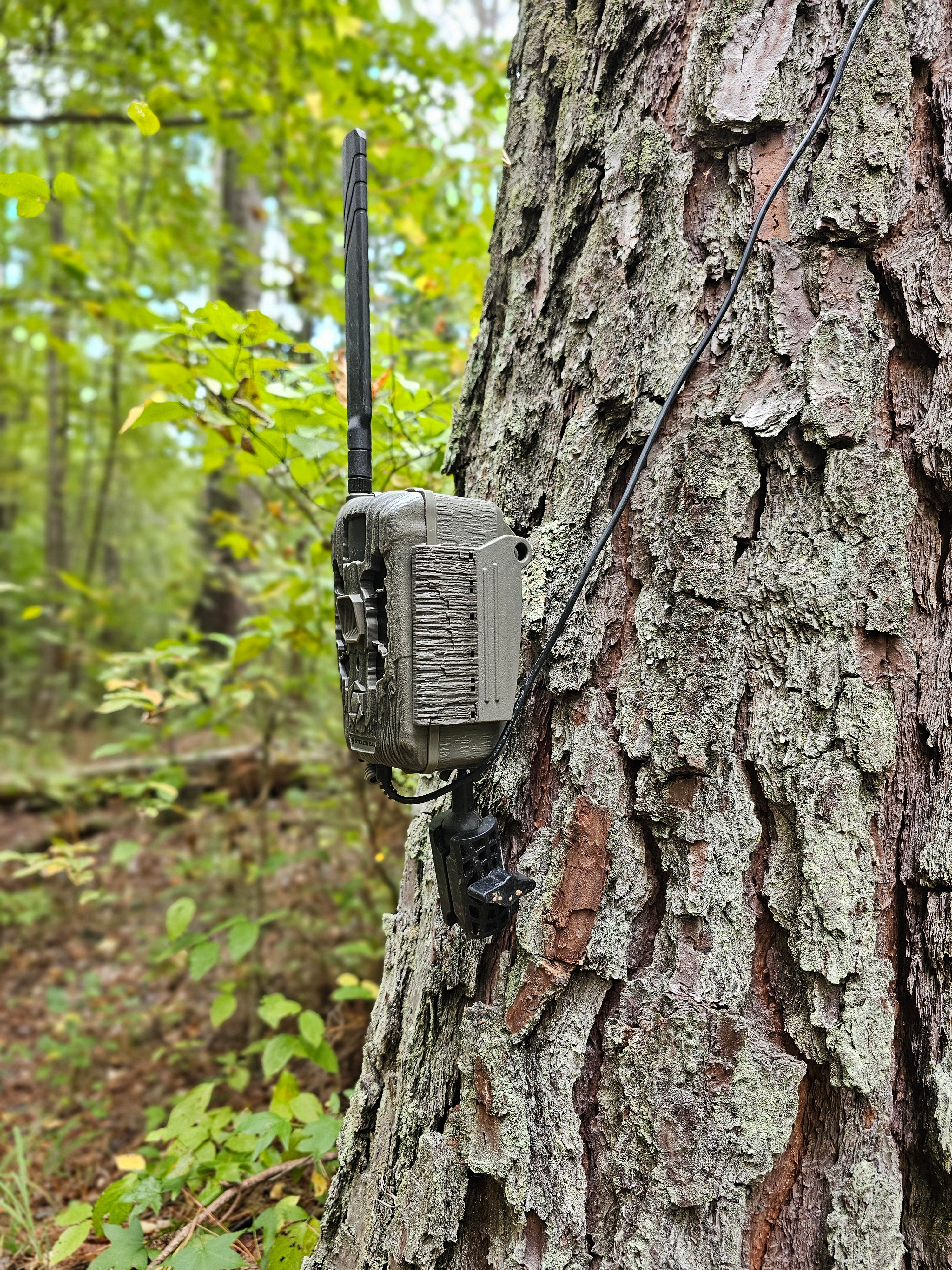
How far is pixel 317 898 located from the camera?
156 inches

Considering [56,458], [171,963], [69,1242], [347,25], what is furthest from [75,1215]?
[56,458]

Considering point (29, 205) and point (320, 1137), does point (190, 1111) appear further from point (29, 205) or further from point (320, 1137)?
point (29, 205)

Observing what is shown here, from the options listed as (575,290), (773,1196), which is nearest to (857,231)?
(575,290)

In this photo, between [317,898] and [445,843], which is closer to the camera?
[445,843]

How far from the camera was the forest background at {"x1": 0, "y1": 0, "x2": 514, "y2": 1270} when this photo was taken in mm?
1782

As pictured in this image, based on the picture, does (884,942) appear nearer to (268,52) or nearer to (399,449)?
(399,449)

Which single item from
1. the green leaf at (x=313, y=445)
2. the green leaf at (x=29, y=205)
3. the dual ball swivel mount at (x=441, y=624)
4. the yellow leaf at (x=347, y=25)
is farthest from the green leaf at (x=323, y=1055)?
A: the yellow leaf at (x=347, y=25)

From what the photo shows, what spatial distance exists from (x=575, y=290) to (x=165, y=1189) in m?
2.02

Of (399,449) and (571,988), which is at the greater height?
(399,449)

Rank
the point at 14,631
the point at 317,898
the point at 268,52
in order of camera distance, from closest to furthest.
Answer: the point at 317,898 → the point at 268,52 → the point at 14,631

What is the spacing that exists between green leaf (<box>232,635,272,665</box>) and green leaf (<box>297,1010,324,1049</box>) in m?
1.11

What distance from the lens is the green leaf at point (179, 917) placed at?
88.9 inches

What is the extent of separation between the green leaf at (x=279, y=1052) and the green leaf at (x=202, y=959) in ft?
1.06

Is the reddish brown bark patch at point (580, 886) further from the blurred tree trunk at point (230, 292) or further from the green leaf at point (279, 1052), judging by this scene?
the blurred tree trunk at point (230, 292)
